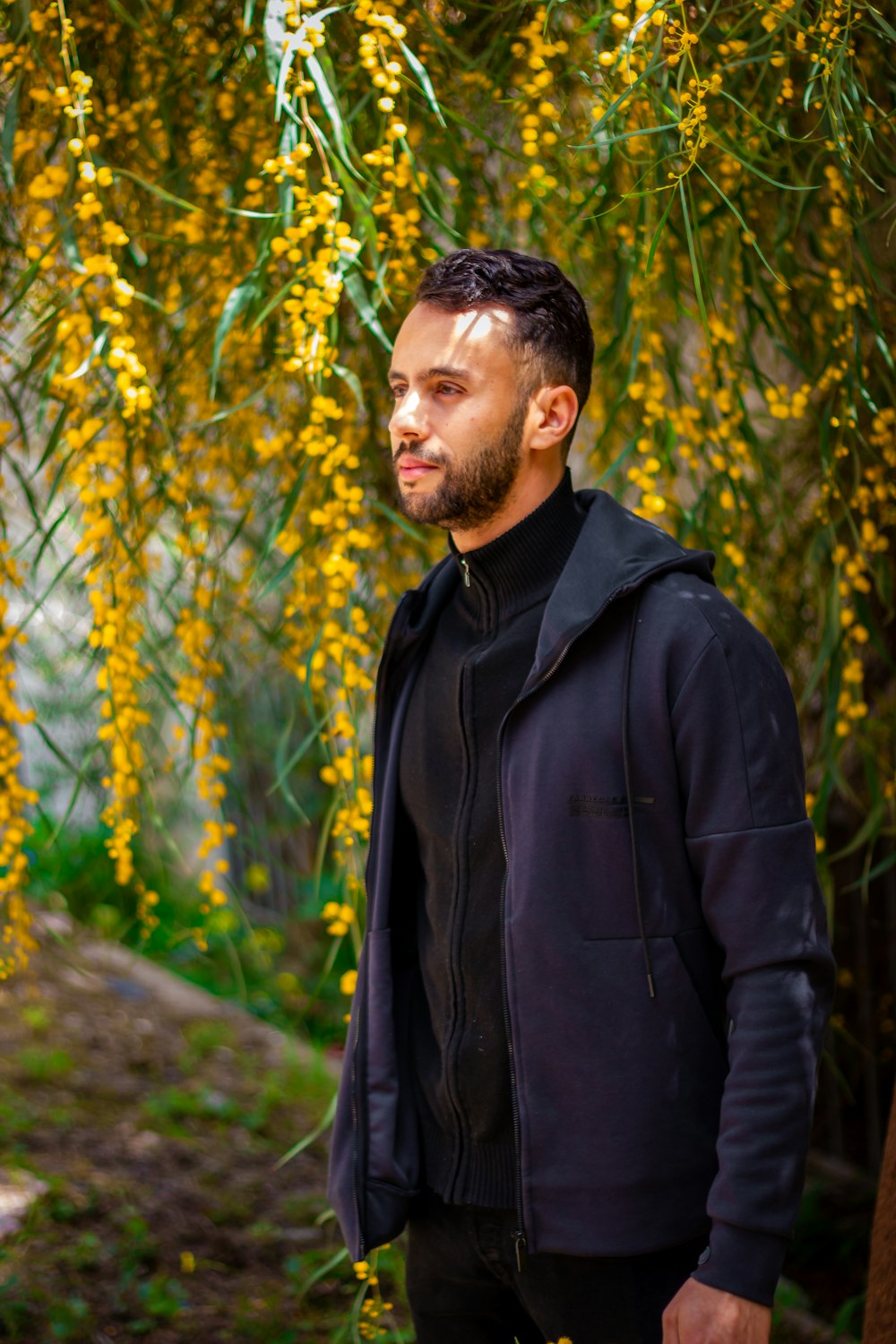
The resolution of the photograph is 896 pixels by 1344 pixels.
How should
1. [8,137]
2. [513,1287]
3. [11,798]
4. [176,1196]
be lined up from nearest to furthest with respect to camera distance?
[513,1287]
[8,137]
[11,798]
[176,1196]

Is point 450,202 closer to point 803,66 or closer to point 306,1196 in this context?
point 803,66

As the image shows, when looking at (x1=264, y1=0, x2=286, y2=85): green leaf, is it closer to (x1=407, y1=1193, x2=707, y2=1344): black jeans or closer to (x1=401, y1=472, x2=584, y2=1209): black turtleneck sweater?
(x1=401, y1=472, x2=584, y2=1209): black turtleneck sweater

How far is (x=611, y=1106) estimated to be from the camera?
1.17 meters

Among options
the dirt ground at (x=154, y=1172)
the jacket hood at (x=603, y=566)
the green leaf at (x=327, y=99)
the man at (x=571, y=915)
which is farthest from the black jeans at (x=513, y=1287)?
the green leaf at (x=327, y=99)

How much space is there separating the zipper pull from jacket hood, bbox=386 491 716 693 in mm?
511

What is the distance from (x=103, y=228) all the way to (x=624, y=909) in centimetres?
86

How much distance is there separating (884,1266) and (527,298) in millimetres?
1098

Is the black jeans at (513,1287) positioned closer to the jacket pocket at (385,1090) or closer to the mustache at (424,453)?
the jacket pocket at (385,1090)

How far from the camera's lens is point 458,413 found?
125 cm

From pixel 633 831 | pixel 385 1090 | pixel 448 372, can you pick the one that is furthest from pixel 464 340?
pixel 385 1090

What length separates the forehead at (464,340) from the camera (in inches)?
49.2

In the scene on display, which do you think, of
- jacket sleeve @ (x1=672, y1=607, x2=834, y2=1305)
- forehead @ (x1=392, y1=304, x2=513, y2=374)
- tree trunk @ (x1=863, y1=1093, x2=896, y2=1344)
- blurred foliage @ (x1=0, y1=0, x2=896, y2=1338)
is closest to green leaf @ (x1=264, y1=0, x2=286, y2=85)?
blurred foliage @ (x1=0, y1=0, x2=896, y2=1338)

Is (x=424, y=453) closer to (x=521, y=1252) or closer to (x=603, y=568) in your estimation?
(x=603, y=568)

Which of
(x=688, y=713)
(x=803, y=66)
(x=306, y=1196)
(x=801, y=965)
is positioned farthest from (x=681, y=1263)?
(x=306, y=1196)
